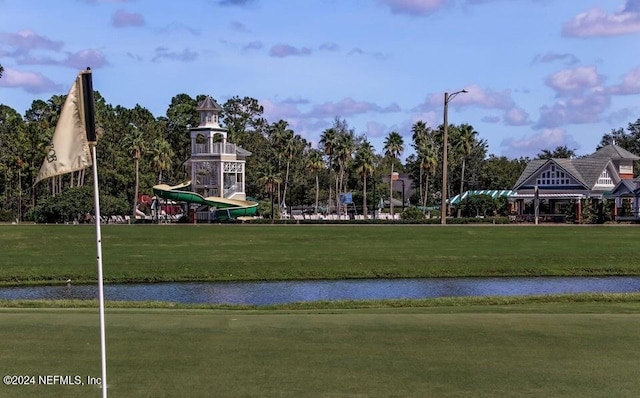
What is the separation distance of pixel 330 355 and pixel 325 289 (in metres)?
18.6

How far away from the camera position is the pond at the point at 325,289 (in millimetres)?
25672

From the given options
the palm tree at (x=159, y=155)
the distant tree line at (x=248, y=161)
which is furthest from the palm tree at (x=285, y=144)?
the palm tree at (x=159, y=155)

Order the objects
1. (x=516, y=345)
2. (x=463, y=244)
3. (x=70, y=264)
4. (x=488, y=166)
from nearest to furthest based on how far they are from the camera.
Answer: (x=516, y=345) < (x=70, y=264) < (x=463, y=244) < (x=488, y=166)

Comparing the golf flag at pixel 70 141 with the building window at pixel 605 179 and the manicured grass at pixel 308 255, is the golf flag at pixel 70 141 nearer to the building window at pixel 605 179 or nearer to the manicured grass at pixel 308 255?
the manicured grass at pixel 308 255

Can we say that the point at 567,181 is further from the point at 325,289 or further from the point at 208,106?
the point at 325,289

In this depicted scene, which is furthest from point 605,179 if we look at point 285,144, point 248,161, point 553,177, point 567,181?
point 248,161

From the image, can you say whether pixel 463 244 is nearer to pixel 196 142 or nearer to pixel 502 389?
pixel 502 389

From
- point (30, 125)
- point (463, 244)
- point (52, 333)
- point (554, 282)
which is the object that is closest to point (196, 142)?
point (30, 125)

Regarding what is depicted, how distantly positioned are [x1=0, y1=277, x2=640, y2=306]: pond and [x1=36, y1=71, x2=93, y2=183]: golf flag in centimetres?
1744

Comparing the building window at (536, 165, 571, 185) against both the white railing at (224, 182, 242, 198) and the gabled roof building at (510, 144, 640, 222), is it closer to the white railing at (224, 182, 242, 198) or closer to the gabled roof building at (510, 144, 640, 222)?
the gabled roof building at (510, 144, 640, 222)

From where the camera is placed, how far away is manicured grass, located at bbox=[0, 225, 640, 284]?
33375 mm

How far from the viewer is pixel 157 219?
82812mm

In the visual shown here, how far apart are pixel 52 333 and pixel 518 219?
72743 mm

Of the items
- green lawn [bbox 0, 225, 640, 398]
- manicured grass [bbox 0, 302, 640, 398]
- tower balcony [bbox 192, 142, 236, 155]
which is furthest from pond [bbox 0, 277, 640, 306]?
tower balcony [bbox 192, 142, 236, 155]
